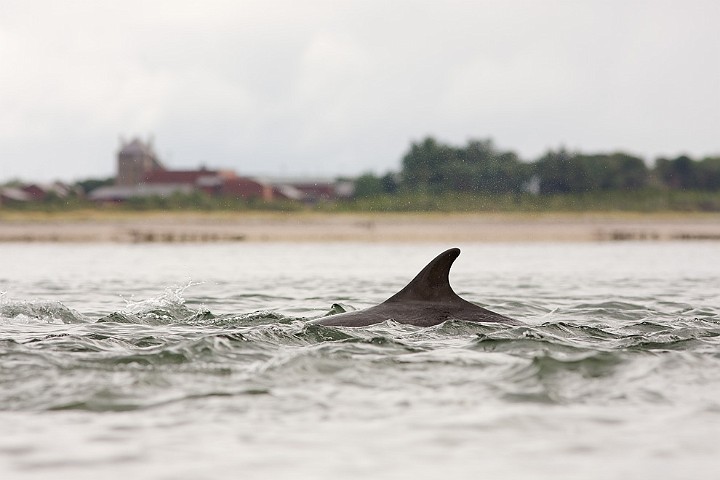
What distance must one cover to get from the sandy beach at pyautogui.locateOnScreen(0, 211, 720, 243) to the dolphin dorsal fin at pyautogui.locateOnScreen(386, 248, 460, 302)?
119 feet

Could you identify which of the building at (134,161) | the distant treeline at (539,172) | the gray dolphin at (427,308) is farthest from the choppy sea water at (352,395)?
the building at (134,161)

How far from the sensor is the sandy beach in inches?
2005

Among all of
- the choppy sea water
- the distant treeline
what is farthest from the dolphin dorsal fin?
the distant treeline

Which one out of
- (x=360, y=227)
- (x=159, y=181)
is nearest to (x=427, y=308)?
(x=360, y=227)

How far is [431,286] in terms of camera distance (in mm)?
12516

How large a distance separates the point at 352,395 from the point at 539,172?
8393 cm

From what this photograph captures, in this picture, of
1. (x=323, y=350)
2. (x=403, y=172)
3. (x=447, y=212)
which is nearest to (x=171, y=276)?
(x=323, y=350)

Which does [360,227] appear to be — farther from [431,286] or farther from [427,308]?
[427,308]

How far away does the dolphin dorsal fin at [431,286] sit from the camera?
40.4 feet

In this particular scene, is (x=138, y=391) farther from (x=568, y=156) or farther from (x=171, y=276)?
(x=568, y=156)

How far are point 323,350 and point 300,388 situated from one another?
1579 mm

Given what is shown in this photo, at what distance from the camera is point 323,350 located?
1036 centimetres

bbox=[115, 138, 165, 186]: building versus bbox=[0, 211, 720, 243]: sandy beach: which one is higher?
bbox=[115, 138, 165, 186]: building

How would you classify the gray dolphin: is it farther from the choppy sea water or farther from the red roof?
the red roof
